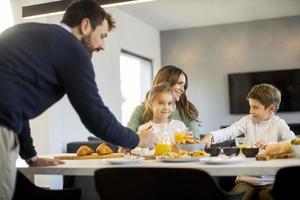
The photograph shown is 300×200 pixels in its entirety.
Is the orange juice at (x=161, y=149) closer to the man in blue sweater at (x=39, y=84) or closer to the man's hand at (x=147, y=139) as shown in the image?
the man's hand at (x=147, y=139)

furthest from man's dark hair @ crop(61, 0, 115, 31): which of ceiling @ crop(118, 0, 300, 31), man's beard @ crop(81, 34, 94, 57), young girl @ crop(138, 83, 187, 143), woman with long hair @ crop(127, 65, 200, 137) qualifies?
ceiling @ crop(118, 0, 300, 31)

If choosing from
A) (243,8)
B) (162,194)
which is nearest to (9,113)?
(162,194)

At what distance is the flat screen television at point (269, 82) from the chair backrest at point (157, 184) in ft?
19.9

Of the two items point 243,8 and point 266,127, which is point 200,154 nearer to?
point 266,127

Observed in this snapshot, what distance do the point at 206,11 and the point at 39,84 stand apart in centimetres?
549

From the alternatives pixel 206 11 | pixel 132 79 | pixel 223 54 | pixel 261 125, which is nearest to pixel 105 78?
pixel 132 79

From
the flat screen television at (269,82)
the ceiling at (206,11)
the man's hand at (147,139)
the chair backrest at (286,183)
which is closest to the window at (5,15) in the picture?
the ceiling at (206,11)

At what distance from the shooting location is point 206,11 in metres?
6.69

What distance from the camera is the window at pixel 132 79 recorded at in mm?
6660

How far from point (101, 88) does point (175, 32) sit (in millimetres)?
2822

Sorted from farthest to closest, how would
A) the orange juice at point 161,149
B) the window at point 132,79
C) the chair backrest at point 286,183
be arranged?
the window at point 132,79 < the orange juice at point 161,149 < the chair backrest at point 286,183

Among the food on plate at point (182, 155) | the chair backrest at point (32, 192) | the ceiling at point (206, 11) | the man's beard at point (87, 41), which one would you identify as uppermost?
the ceiling at point (206, 11)

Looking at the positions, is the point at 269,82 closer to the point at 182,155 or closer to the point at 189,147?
the point at 189,147

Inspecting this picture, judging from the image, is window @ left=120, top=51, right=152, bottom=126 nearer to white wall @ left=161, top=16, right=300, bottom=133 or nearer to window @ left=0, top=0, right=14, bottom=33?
white wall @ left=161, top=16, right=300, bottom=133
